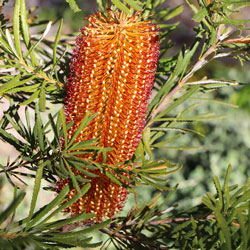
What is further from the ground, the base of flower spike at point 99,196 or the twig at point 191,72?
the twig at point 191,72

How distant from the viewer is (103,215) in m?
0.49

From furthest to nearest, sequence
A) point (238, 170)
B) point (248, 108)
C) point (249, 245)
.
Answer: point (248, 108) < point (238, 170) < point (249, 245)

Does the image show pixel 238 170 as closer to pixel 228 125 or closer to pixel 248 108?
pixel 228 125

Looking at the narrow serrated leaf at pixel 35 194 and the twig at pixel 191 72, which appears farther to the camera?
the twig at pixel 191 72

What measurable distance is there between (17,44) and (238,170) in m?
1.51

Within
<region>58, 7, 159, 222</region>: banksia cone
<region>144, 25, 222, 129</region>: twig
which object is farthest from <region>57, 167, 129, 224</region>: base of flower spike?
<region>144, 25, 222, 129</region>: twig

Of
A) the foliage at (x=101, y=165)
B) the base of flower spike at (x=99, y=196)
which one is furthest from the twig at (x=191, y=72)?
the base of flower spike at (x=99, y=196)

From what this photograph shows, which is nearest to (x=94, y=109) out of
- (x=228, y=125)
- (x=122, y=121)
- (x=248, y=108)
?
(x=122, y=121)

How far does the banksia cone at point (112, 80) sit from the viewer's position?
42cm

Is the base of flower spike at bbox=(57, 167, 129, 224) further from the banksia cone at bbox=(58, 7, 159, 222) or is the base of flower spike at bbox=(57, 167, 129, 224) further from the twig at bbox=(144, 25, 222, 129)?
the twig at bbox=(144, 25, 222, 129)

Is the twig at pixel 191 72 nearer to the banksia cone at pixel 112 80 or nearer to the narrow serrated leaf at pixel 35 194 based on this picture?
the banksia cone at pixel 112 80

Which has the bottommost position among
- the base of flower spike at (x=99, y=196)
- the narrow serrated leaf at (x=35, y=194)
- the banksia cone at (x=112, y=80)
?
the base of flower spike at (x=99, y=196)

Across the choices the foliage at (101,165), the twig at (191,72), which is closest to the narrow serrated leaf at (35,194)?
the foliage at (101,165)

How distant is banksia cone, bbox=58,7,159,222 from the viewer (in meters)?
0.42
